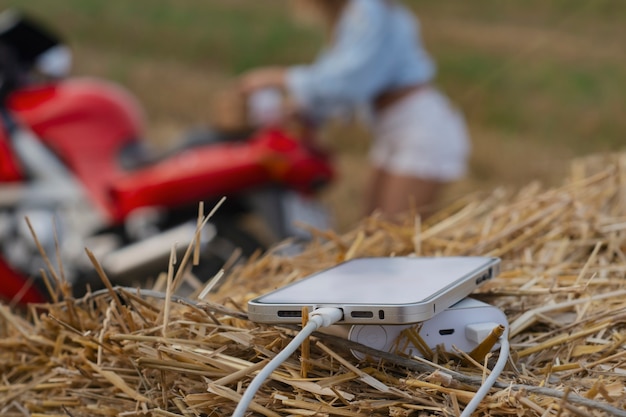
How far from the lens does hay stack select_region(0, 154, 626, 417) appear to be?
3.50ft

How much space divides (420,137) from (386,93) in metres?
0.19

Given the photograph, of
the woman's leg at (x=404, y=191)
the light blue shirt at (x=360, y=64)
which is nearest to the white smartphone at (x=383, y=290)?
the light blue shirt at (x=360, y=64)

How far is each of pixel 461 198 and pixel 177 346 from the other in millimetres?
939

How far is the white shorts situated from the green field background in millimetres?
2548

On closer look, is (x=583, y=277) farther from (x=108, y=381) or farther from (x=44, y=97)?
(x=44, y=97)

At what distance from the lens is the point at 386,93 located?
330 centimetres

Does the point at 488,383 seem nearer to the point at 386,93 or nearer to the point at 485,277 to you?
the point at 485,277

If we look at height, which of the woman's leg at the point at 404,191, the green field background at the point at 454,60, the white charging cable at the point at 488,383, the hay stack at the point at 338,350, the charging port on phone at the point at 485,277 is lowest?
the green field background at the point at 454,60

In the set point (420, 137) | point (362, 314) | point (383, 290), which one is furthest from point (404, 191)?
point (362, 314)

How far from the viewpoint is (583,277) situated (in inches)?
55.5

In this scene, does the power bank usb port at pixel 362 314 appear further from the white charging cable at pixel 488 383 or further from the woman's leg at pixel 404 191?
the woman's leg at pixel 404 191

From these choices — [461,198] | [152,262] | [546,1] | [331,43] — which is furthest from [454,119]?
[546,1]

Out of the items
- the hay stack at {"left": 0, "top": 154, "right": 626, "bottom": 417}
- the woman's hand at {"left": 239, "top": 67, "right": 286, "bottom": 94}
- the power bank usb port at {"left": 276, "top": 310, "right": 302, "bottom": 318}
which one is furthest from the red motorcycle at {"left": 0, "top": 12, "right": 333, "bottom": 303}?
the power bank usb port at {"left": 276, "top": 310, "right": 302, "bottom": 318}

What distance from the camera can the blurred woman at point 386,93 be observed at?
122 inches
